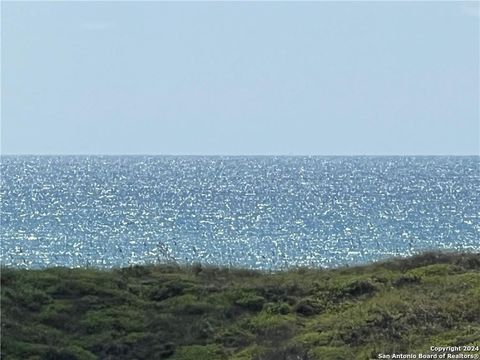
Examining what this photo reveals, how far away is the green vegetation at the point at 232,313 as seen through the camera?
42.1ft

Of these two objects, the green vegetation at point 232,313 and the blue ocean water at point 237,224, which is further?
the blue ocean water at point 237,224

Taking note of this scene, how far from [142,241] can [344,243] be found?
947 cm

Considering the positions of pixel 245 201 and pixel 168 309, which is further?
pixel 245 201

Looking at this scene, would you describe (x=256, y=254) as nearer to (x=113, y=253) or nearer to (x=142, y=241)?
(x=113, y=253)

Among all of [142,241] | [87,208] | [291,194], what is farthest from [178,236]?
[291,194]

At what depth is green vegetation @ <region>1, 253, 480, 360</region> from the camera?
1284 cm

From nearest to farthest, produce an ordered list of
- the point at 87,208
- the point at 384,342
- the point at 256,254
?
the point at 384,342
the point at 256,254
the point at 87,208

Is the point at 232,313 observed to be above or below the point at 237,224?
above

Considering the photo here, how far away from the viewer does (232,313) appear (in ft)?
46.9

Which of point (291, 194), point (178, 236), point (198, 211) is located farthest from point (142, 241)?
point (291, 194)

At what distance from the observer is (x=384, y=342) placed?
1275 centimetres

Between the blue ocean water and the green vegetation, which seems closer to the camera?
the green vegetation

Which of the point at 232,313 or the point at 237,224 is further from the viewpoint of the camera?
the point at 237,224

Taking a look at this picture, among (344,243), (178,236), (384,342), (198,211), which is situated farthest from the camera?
(198,211)
